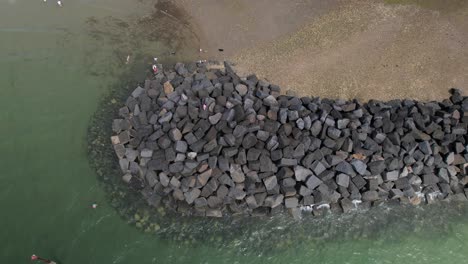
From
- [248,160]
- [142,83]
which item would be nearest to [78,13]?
[142,83]

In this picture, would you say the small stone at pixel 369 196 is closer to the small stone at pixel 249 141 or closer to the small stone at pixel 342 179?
the small stone at pixel 342 179

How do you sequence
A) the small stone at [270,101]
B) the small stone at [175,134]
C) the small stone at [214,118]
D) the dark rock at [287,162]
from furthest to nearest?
the small stone at [270,101] → the small stone at [214,118] → the small stone at [175,134] → the dark rock at [287,162]

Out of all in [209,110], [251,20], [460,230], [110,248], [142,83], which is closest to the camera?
[110,248]

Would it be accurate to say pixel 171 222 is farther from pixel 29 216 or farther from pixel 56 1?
pixel 56 1

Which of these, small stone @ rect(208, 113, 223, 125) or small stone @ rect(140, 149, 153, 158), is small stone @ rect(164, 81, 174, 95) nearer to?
small stone @ rect(208, 113, 223, 125)

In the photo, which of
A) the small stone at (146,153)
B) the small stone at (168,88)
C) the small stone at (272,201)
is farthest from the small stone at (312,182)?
the small stone at (168,88)

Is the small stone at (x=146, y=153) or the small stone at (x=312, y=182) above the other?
the small stone at (x=312, y=182)
